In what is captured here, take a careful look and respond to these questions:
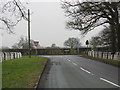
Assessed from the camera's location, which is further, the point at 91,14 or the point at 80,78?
the point at 91,14

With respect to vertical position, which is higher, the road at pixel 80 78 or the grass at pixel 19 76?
the grass at pixel 19 76

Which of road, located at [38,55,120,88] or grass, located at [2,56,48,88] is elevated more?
grass, located at [2,56,48,88]

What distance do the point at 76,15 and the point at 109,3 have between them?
4.41 m

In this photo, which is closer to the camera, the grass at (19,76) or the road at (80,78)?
the grass at (19,76)

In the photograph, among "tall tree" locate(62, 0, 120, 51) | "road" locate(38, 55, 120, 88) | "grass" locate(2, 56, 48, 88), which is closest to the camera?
"grass" locate(2, 56, 48, 88)

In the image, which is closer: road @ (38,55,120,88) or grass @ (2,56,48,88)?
grass @ (2,56,48,88)

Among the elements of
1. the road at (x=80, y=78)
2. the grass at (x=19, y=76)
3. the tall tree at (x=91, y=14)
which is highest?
the tall tree at (x=91, y=14)

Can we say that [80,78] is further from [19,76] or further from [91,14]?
[91,14]

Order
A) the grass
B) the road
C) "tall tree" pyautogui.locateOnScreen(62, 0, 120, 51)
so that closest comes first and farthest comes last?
the grass
the road
"tall tree" pyautogui.locateOnScreen(62, 0, 120, 51)

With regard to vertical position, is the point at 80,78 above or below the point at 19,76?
below

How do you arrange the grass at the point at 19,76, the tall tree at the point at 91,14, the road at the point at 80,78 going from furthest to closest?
1. the tall tree at the point at 91,14
2. the road at the point at 80,78
3. the grass at the point at 19,76

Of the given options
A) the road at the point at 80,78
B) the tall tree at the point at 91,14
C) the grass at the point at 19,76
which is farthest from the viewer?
the tall tree at the point at 91,14

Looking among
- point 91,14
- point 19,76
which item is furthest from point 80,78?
point 91,14

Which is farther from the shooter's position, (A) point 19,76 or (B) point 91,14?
(B) point 91,14
